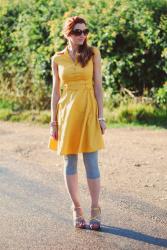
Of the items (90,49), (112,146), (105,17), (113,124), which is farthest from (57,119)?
(105,17)

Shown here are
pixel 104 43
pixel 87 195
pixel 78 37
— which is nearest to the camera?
pixel 78 37

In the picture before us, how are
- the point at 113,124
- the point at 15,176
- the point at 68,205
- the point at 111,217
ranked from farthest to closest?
1. the point at 113,124
2. the point at 15,176
3. the point at 68,205
4. the point at 111,217

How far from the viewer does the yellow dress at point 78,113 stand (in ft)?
17.8

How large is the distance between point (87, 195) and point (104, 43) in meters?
4.96

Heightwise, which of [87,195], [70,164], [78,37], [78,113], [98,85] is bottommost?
[87,195]

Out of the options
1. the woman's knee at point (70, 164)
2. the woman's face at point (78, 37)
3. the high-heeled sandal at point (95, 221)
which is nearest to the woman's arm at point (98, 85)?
the woman's face at point (78, 37)

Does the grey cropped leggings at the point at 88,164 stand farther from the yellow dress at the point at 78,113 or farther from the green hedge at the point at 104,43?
the green hedge at the point at 104,43

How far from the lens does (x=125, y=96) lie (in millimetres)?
11195

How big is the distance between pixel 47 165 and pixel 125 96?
138 inches

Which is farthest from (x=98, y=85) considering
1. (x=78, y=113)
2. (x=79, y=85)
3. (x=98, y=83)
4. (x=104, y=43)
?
(x=104, y=43)

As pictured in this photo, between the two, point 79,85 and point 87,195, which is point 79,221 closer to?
point 87,195

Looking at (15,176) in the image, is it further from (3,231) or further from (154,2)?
(154,2)

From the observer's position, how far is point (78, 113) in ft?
17.8

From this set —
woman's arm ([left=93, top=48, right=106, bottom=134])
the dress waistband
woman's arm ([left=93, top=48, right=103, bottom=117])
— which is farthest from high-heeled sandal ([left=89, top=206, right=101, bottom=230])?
the dress waistband
